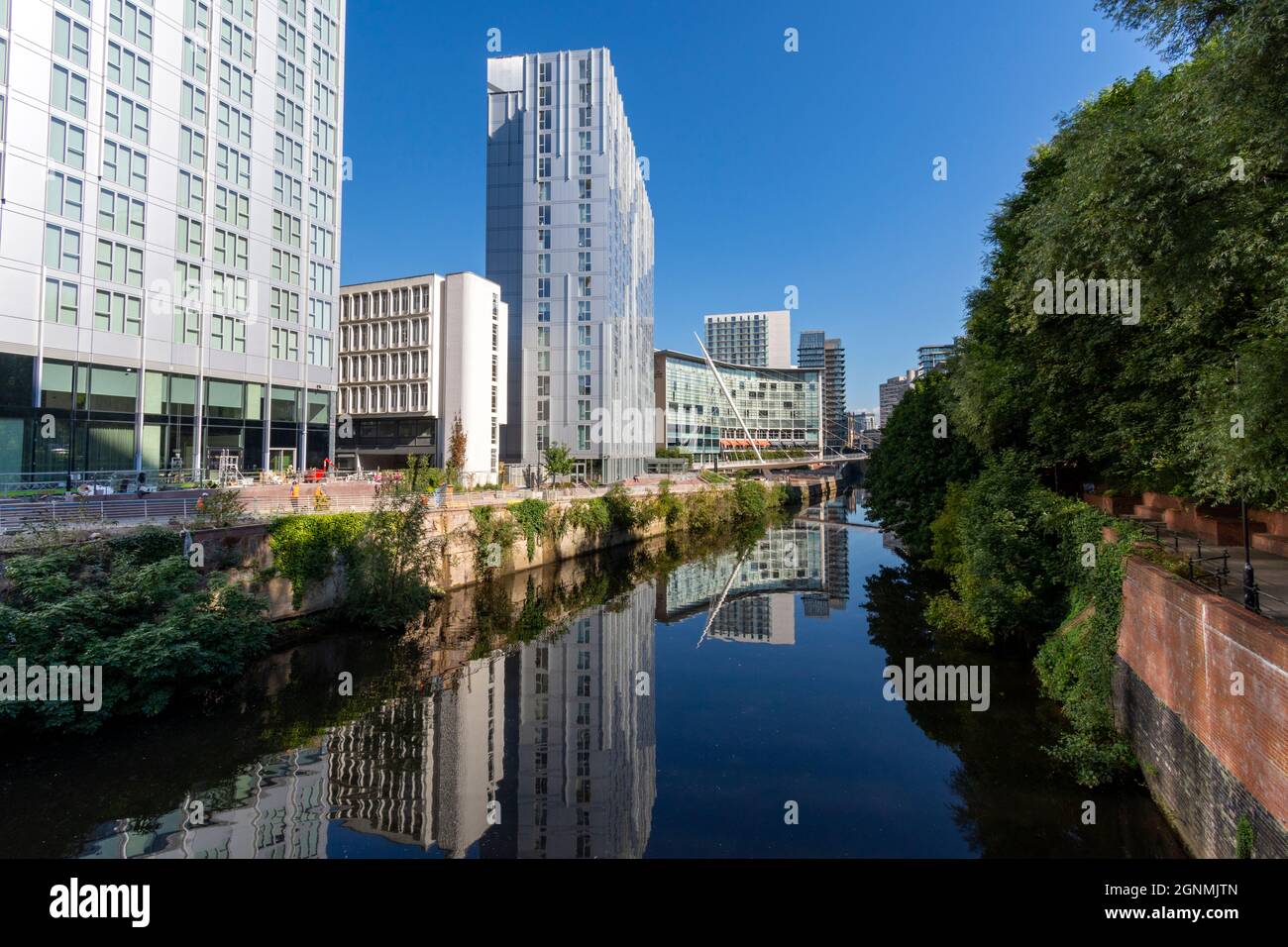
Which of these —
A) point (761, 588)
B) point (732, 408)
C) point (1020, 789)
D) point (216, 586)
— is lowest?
point (1020, 789)

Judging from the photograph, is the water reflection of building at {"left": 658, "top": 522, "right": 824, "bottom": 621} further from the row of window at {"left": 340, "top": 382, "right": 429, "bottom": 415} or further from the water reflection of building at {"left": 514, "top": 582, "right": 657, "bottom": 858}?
the row of window at {"left": 340, "top": 382, "right": 429, "bottom": 415}

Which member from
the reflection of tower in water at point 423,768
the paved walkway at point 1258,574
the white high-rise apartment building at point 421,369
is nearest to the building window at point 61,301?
the reflection of tower in water at point 423,768

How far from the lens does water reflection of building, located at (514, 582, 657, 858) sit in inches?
484

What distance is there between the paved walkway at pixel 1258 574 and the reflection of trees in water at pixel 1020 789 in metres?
3.90

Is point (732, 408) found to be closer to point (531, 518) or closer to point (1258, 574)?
point (531, 518)

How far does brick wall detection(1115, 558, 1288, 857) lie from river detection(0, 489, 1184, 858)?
1107mm

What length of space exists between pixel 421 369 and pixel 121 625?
179ft

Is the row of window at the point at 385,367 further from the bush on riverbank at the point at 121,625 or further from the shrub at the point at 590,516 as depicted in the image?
the bush on riverbank at the point at 121,625

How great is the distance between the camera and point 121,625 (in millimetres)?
15570

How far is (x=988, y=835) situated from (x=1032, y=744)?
13.5 feet

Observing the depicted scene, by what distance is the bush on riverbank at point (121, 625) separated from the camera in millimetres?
13969

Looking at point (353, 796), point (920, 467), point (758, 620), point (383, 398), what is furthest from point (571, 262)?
point (353, 796)

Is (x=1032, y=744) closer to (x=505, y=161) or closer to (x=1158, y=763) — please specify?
(x=1158, y=763)
